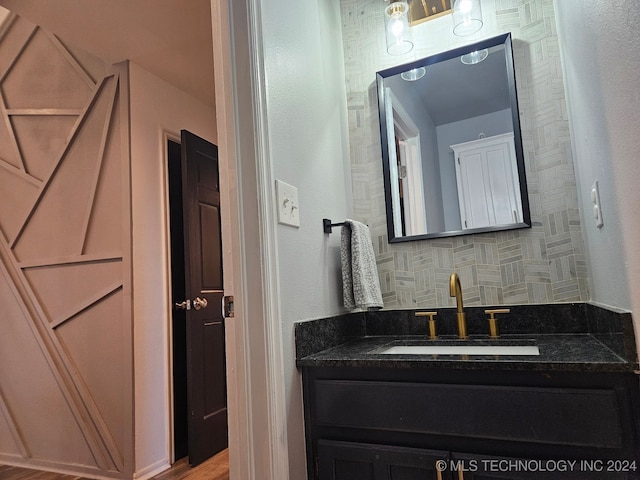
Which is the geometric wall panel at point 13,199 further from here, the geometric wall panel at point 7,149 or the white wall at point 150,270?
the white wall at point 150,270

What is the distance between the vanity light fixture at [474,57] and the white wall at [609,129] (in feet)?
1.08

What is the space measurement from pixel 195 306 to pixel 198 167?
0.90 m

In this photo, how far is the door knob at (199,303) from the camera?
2584 mm

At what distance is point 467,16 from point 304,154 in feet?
2.97

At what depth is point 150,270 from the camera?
253 centimetres

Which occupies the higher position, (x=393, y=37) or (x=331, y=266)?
(x=393, y=37)

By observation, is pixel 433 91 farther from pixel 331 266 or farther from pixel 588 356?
pixel 588 356

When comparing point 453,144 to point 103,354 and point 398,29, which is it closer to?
point 398,29

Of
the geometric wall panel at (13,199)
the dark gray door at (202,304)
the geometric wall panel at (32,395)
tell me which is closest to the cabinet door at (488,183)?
the dark gray door at (202,304)

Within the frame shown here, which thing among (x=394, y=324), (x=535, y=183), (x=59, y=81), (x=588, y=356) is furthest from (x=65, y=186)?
(x=588, y=356)

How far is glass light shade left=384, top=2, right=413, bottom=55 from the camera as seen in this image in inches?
69.5

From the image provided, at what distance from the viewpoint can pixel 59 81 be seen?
2723 mm

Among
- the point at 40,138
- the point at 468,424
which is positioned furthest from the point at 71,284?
the point at 468,424

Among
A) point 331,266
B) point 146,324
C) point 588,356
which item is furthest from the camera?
point 146,324
